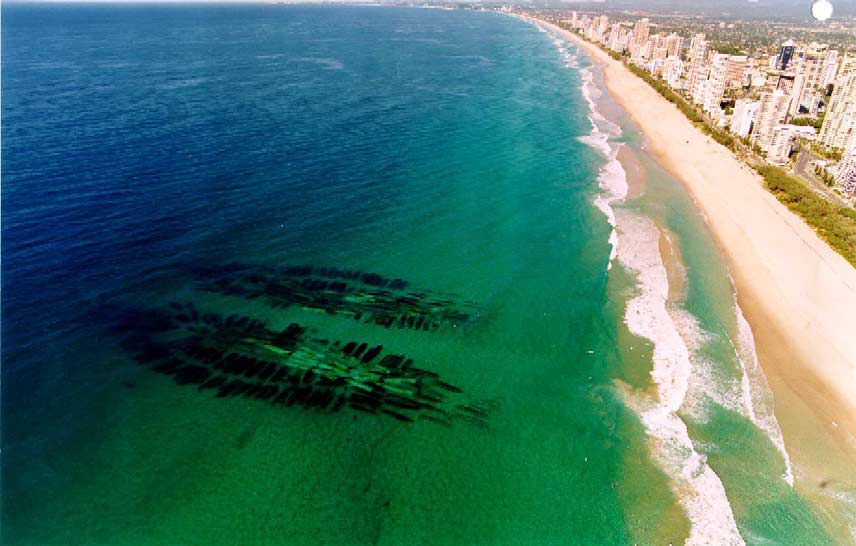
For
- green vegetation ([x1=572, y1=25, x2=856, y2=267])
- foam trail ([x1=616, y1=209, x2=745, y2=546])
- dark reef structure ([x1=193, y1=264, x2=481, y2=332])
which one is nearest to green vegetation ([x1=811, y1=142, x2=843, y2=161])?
green vegetation ([x1=572, y1=25, x2=856, y2=267])

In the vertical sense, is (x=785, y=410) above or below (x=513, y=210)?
below

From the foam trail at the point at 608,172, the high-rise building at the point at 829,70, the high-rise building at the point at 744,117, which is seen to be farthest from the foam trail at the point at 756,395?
the high-rise building at the point at 829,70

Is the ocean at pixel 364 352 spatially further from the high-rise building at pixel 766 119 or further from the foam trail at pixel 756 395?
the high-rise building at pixel 766 119

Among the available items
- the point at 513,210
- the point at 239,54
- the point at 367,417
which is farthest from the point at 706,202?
the point at 239,54

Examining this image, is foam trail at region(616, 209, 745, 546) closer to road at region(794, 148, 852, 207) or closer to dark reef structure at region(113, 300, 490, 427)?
dark reef structure at region(113, 300, 490, 427)

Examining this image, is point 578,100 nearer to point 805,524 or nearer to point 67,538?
point 805,524

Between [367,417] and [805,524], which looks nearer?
[805,524]
